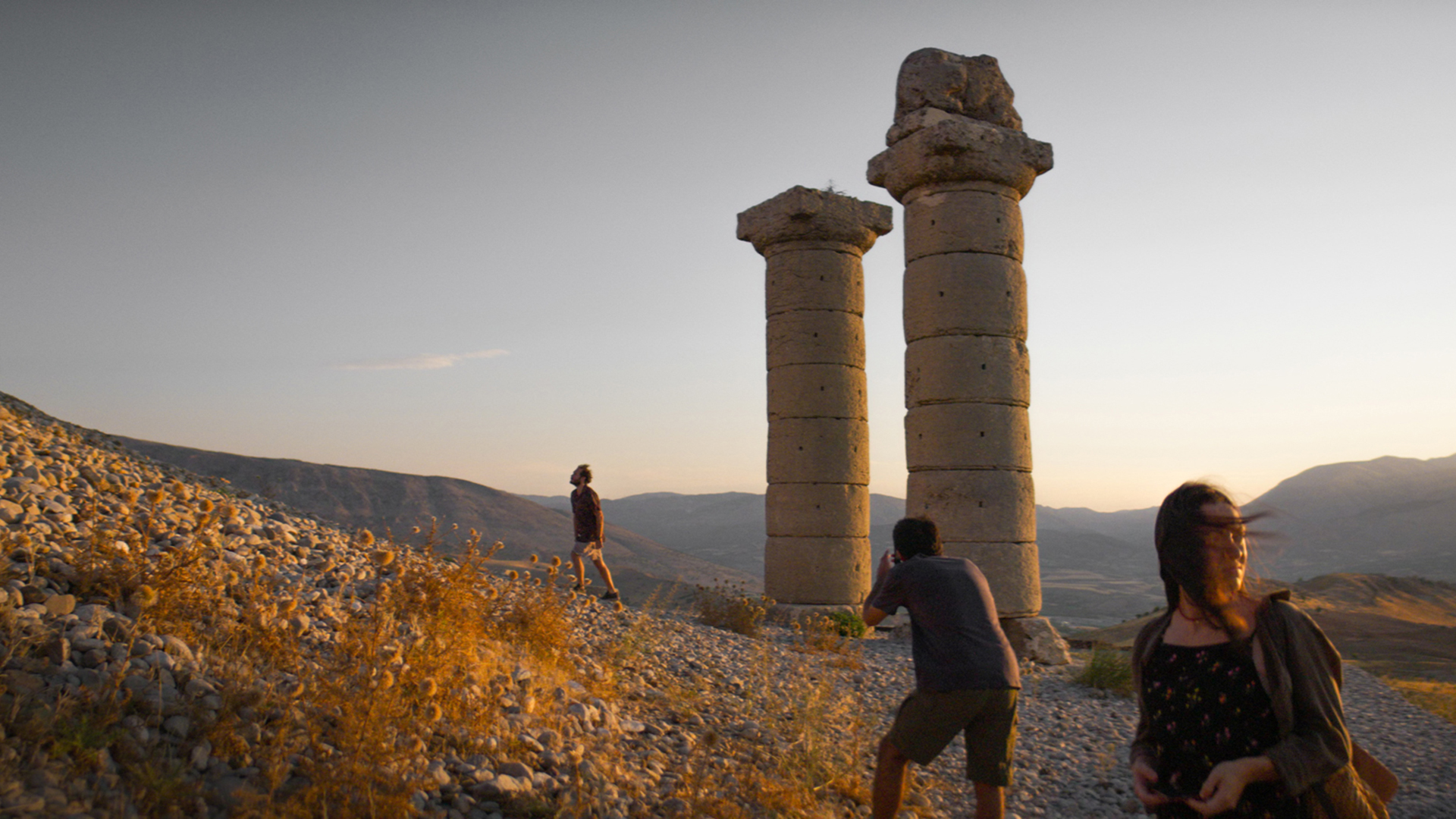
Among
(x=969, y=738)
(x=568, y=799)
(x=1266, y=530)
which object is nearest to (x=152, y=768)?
(x=568, y=799)

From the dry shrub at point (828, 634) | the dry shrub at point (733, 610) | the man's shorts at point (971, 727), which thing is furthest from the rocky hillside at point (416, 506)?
the man's shorts at point (971, 727)

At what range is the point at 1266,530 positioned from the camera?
244 centimetres

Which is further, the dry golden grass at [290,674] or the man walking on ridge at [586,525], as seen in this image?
the man walking on ridge at [586,525]

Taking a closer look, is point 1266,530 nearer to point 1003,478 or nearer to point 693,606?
point 1003,478

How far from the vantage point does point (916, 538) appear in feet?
14.9

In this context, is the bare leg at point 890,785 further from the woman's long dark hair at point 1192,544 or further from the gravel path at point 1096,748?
the woman's long dark hair at point 1192,544

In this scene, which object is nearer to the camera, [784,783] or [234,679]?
[234,679]

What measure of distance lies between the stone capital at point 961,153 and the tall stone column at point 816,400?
6.88ft

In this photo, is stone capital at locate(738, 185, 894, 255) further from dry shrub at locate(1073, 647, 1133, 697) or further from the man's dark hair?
the man's dark hair

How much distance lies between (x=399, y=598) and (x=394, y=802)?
2389 mm

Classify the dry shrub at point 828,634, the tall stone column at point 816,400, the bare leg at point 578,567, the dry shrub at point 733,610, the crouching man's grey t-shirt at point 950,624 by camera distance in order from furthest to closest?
the tall stone column at point 816,400 → the dry shrub at point 733,610 → the bare leg at point 578,567 → the dry shrub at point 828,634 → the crouching man's grey t-shirt at point 950,624

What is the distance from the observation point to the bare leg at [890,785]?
4.28 m

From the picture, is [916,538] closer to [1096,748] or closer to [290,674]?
[290,674]

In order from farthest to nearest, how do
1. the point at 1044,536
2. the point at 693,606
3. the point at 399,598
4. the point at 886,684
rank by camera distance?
the point at 1044,536, the point at 693,606, the point at 886,684, the point at 399,598
